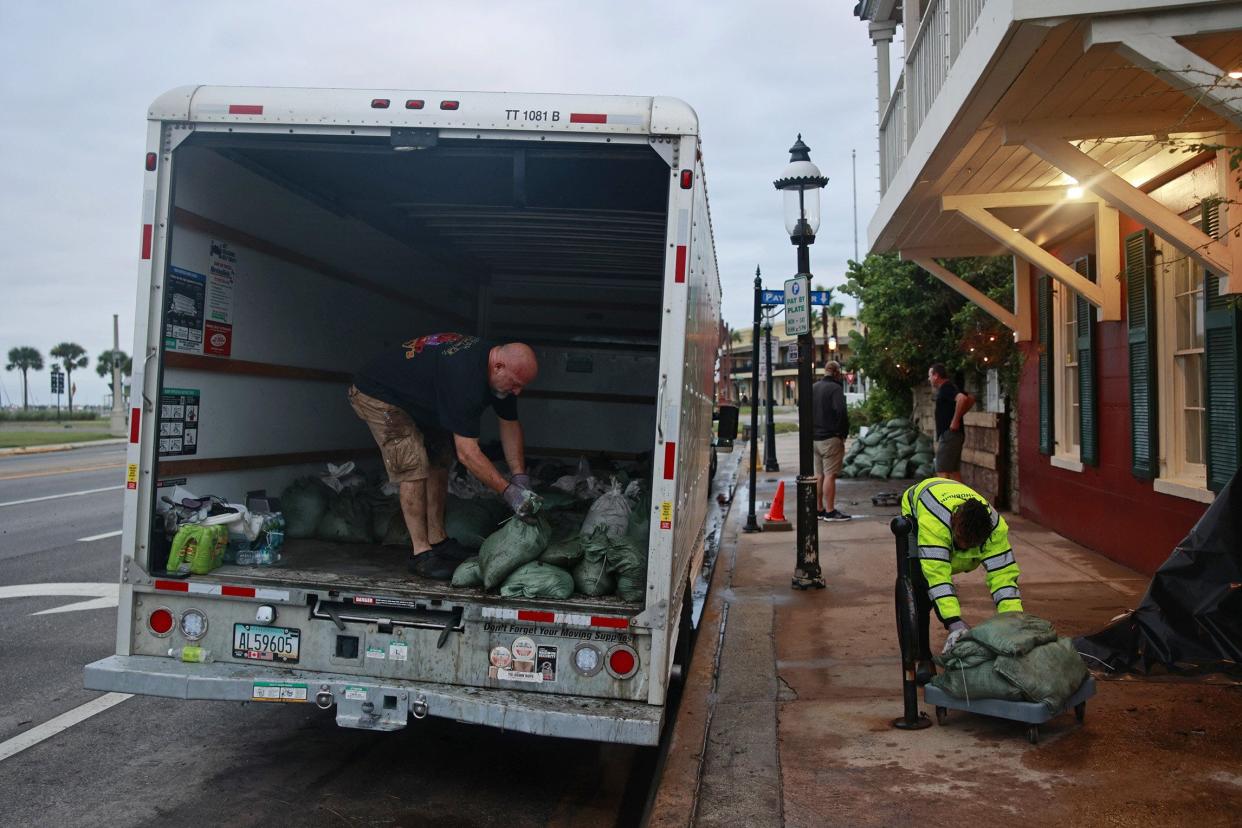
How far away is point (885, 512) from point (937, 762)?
856cm

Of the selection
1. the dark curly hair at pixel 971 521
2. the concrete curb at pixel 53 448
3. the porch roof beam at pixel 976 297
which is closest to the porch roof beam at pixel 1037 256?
the porch roof beam at pixel 976 297

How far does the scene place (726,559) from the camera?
980 cm

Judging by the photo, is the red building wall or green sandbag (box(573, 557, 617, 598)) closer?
green sandbag (box(573, 557, 617, 598))

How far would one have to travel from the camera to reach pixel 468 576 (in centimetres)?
447

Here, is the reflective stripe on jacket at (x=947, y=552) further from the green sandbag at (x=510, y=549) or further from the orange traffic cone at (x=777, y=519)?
the orange traffic cone at (x=777, y=519)

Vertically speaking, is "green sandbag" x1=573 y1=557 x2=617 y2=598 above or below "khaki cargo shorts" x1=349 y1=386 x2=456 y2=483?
below

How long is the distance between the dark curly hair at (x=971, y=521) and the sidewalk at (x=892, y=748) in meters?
0.87

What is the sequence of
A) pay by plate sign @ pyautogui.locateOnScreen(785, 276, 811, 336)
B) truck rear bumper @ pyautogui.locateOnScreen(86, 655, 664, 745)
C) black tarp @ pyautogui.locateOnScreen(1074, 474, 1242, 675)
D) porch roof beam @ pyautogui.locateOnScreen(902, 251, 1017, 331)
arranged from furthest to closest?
porch roof beam @ pyautogui.locateOnScreen(902, 251, 1017, 331) < pay by plate sign @ pyautogui.locateOnScreen(785, 276, 811, 336) < black tarp @ pyautogui.locateOnScreen(1074, 474, 1242, 675) < truck rear bumper @ pyautogui.locateOnScreen(86, 655, 664, 745)

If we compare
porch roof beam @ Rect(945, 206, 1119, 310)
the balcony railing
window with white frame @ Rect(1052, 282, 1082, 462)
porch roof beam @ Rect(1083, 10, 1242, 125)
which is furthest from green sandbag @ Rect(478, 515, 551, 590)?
window with white frame @ Rect(1052, 282, 1082, 462)

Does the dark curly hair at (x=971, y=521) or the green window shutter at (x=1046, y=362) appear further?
the green window shutter at (x=1046, y=362)

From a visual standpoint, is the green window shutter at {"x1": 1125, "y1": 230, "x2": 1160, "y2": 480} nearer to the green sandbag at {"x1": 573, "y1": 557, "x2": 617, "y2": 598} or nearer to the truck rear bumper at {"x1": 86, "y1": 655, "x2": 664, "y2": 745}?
the green sandbag at {"x1": 573, "y1": 557, "x2": 617, "y2": 598}

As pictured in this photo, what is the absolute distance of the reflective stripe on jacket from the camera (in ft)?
14.8

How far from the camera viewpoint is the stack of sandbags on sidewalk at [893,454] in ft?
53.4

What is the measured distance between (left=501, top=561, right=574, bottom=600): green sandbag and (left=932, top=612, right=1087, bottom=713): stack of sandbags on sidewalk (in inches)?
70.9
